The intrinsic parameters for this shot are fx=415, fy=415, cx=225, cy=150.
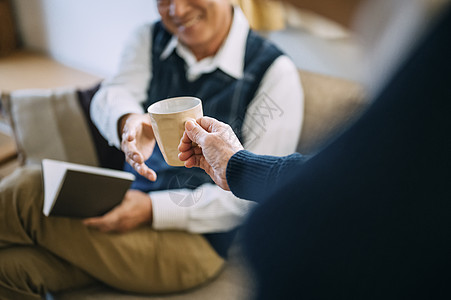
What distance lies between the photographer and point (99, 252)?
2.90 feet

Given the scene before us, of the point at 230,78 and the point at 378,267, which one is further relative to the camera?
the point at 230,78

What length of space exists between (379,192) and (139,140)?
1.01 feet

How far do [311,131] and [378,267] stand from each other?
21cm

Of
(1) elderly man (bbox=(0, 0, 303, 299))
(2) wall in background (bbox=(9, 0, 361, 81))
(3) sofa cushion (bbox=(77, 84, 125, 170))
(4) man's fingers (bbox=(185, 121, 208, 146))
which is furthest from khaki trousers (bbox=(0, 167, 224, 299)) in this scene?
(2) wall in background (bbox=(9, 0, 361, 81))

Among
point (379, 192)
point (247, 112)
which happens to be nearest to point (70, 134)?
point (247, 112)

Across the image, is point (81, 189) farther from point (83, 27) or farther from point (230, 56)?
point (83, 27)

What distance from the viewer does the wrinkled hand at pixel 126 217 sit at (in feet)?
2.75

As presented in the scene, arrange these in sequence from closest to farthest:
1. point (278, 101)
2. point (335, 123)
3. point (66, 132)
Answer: point (335, 123) → point (278, 101) → point (66, 132)

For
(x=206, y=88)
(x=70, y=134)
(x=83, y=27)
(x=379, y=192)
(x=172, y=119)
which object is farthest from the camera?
(x=83, y=27)

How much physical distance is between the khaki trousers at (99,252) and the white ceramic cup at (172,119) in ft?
1.41

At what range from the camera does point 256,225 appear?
423 millimetres

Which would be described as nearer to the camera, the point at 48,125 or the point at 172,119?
the point at 172,119

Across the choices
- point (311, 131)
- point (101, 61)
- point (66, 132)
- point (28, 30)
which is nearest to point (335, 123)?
point (311, 131)

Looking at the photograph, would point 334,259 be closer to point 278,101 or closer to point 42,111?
point 278,101
